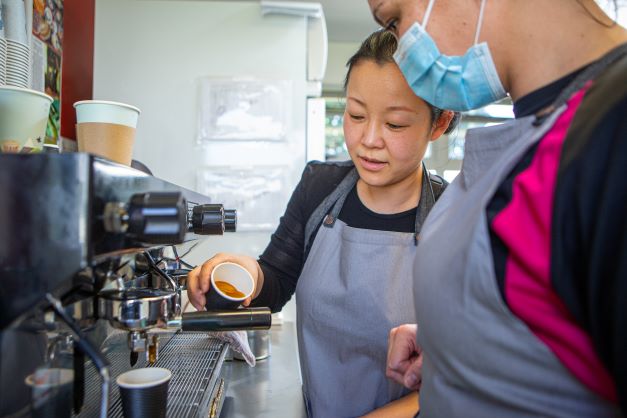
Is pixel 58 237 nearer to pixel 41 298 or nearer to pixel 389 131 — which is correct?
pixel 41 298

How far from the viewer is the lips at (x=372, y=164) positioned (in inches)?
41.3

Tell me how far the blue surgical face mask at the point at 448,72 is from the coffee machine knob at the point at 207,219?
403mm

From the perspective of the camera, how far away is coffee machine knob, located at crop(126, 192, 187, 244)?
0.51 meters

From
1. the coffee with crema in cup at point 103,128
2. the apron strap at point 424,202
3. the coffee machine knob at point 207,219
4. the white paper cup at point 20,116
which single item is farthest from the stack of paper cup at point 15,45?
the apron strap at point 424,202

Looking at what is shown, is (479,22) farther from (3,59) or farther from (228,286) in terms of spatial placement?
(3,59)

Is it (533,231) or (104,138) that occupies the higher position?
(104,138)

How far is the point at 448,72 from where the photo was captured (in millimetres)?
737

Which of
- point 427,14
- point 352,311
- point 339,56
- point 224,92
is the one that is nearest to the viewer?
point 427,14

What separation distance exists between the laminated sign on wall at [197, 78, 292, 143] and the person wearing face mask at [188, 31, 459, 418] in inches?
34.9

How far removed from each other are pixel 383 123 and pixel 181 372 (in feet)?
2.05

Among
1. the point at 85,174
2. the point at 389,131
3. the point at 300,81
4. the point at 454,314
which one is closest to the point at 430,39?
the point at 389,131

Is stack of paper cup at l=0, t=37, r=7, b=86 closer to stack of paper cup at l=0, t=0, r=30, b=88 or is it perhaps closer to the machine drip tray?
stack of paper cup at l=0, t=0, r=30, b=88

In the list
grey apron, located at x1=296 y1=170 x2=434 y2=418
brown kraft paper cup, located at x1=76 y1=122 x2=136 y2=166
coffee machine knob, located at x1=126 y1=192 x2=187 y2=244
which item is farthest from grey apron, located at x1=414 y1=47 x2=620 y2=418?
brown kraft paper cup, located at x1=76 y1=122 x2=136 y2=166

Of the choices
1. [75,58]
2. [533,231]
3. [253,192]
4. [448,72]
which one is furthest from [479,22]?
[75,58]
